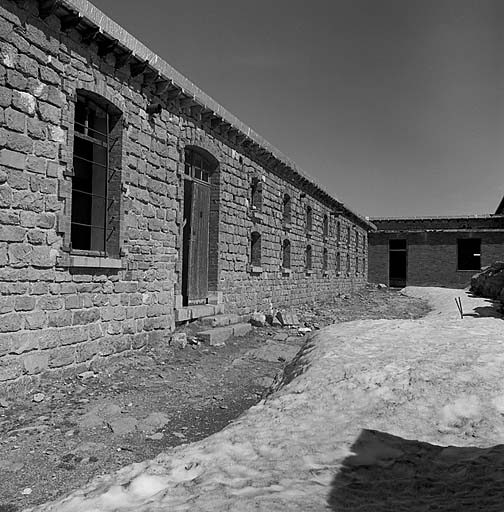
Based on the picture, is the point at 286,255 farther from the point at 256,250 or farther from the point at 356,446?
the point at 356,446

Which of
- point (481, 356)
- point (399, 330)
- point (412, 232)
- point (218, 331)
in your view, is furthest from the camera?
point (412, 232)

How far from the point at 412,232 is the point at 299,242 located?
16263 millimetres

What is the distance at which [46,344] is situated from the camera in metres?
6.10

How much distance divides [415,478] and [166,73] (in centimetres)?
769

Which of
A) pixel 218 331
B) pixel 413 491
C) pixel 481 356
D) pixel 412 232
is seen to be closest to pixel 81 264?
pixel 218 331

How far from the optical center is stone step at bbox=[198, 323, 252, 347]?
913 centimetres

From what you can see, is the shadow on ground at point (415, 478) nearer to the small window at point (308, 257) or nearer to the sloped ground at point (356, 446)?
the sloped ground at point (356, 446)

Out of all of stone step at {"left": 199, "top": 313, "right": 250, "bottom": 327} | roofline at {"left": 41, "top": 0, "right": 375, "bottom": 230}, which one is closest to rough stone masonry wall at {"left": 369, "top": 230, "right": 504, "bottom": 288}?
roofline at {"left": 41, "top": 0, "right": 375, "bottom": 230}

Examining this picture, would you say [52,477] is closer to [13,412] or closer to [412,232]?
[13,412]

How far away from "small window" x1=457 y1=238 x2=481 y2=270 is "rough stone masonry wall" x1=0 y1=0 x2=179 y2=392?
2706cm

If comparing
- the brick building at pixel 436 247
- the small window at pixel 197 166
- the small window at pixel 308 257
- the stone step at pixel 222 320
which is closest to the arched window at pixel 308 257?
the small window at pixel 308 257

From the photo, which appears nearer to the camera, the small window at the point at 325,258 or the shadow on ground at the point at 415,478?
the shadow on ground at the point at 415,478

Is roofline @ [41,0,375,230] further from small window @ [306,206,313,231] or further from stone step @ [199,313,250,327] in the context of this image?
stone step @ [199,313,250,327]

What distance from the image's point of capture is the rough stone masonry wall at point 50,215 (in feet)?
18.5
